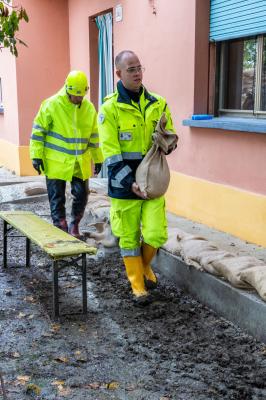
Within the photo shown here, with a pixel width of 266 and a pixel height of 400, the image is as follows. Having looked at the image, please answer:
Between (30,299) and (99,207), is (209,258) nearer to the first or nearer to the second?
(30,299)

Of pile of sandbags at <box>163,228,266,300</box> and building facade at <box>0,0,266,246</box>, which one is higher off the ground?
building facade at <box>0,0,266,246</box>

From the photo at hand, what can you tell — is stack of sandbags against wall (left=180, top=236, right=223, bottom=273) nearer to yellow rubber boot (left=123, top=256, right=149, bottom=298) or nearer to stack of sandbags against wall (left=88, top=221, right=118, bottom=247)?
yellow rubber boot (left=123, top=256, right=149, bottom=298)

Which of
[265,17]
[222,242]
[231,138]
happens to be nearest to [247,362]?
[222,242]

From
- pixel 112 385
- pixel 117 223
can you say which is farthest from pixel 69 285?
pixel 112 385

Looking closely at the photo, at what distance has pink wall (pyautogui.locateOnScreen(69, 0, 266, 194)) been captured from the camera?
18.0ft

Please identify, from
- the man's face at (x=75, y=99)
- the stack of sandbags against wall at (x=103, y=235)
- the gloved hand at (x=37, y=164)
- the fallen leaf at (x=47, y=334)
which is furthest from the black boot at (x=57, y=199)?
the fallen leaf at (x=47, y=334)

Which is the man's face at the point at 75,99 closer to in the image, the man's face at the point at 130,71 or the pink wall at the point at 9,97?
the man's face at the point at 130,71

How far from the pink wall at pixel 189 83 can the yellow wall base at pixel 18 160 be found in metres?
4.06

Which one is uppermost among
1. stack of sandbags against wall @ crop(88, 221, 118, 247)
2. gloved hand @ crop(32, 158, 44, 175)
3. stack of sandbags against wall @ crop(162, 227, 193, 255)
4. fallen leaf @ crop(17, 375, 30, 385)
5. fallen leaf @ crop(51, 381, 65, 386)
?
gloved hand @ crop(32, 158, 44, 175)

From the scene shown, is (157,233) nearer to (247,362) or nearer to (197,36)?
(247,362)

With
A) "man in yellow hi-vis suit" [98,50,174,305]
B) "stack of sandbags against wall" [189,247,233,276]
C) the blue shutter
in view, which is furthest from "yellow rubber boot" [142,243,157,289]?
the blue shutter

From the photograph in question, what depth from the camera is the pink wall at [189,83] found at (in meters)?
5.49

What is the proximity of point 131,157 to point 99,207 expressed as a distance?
2509mm

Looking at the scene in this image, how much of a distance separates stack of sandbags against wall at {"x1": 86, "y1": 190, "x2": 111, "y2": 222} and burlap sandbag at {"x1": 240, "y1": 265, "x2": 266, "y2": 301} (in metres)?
2.62
